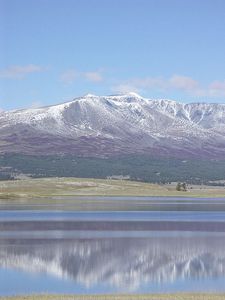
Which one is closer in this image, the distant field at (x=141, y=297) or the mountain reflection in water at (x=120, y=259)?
the distant field at (x=141, y=297)

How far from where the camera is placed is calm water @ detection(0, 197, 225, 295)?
145ft

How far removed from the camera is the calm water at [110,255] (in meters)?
44.2

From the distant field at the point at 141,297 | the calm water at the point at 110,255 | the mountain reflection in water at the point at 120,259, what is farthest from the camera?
the mountain reflection in water at the point at 120,259

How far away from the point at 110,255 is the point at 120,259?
244cm

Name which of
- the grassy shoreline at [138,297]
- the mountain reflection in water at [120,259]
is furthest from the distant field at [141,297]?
the mountain reflection in water at [120,259]

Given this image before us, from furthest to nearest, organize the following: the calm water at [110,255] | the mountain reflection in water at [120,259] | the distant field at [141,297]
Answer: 1. the mountain reflection in water at [120,259]
2. the calm water at [110,255]
3. the distant field at [141,297]

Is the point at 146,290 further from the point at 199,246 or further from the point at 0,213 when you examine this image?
the point at 0,213

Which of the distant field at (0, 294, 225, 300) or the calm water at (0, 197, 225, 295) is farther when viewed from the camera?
the calm water at (0, 197, 225, 295)

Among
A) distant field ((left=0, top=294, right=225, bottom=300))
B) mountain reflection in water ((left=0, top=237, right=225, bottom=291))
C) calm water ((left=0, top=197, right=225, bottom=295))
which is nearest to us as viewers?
distant field ((left=0, top=294, right=225, bottom=300))

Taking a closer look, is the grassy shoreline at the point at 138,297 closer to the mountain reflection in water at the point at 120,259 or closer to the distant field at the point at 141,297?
the distant field at the point at 141,297

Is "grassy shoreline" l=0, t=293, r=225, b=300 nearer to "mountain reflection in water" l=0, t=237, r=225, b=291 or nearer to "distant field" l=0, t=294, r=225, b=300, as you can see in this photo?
"distant field" l=0, t=294, r=225, b=300

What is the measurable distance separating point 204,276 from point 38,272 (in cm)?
1111

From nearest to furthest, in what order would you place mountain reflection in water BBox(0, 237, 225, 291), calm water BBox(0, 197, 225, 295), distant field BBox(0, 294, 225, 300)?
distant field BBox(0, 294, 225, 300), calm water BBox(0, 197, 225, 295), mountain reflection in water BBox(0, 237, 225, 291)

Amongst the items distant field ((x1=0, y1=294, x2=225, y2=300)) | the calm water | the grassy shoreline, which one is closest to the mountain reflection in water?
the calm water
